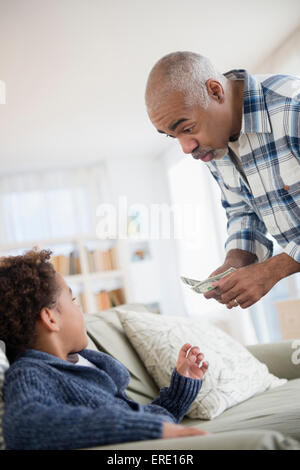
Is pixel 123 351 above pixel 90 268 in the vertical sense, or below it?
below

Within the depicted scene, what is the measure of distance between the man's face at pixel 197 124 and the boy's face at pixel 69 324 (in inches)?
25.2

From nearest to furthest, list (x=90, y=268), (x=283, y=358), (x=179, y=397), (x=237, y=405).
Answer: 1. (x=179, y=397)
2. (x=237, y=405)
3. (x=283, y=358)
4. (x=90, y=268)

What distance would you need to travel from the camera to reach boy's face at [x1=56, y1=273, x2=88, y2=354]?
44.2 inches

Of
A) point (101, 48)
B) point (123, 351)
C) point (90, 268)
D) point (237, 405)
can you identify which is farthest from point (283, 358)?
point (90, 268)

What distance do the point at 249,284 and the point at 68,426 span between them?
73 cm

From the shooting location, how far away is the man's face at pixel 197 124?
148 centimetres

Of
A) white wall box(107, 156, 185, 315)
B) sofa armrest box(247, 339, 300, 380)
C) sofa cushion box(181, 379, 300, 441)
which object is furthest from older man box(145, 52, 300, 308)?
white wall box(107, 156, 185, 315)

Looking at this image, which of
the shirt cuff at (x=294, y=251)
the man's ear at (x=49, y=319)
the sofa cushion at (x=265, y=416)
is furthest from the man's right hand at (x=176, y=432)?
the shirt cuff at (x=294, y=251)

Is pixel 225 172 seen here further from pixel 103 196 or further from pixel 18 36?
pixel 103 196

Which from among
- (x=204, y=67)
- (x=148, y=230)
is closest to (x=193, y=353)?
(x=204, y=67)

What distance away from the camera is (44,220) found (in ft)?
21.1

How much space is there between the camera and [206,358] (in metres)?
1.65

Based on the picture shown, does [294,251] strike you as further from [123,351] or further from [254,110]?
[123,351]
